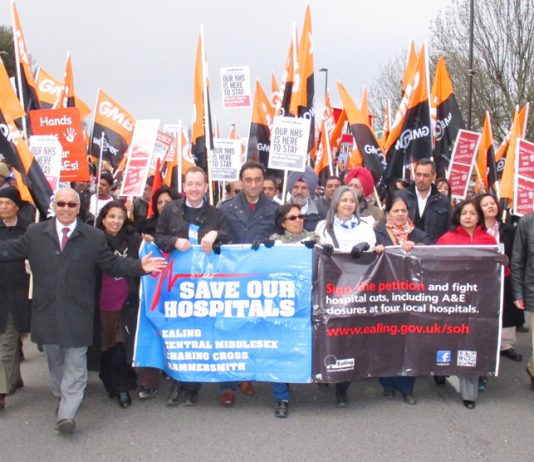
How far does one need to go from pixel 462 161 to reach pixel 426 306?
175 inches

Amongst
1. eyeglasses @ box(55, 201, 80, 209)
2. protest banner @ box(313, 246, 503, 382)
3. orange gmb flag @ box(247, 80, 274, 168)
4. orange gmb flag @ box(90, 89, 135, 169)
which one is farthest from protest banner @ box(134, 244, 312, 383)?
orange gmb flag @ box(247, 80, 274, 168)

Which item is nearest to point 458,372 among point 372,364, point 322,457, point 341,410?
point 372,364

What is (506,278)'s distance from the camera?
6.53 meters

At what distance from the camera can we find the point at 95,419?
5020mm

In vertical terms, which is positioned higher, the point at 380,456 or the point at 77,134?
the point at 77,134

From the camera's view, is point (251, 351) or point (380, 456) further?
point (251, 351)

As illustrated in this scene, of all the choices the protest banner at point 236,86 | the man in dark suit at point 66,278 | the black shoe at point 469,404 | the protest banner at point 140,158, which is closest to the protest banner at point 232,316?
the man in dark suit at point 66,278

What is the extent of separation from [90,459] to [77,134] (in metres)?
4.11

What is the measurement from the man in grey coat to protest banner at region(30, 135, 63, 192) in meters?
4.74

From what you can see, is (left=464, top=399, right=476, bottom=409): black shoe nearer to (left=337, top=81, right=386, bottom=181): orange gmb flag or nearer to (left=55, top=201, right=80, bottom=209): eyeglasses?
(left=337, top=81, right=386, bottom=181): orange gmb flag

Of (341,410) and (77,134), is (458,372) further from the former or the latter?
(77,134)

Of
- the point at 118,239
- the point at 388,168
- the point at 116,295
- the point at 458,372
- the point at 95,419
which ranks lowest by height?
the point at 95,419

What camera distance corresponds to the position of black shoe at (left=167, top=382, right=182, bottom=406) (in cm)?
533

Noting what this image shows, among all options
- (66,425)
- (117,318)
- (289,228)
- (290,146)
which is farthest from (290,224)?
(290,146)
